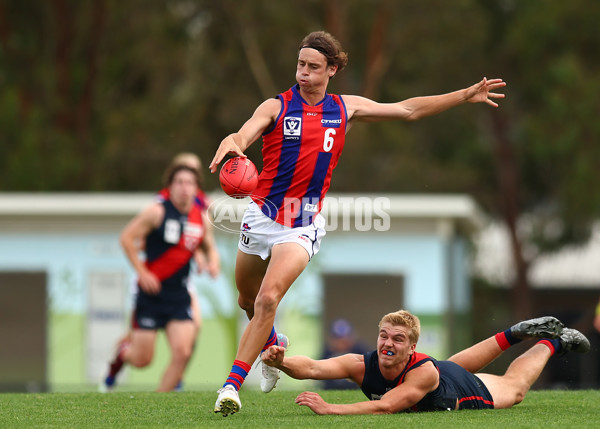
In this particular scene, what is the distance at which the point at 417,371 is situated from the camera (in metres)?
6.91

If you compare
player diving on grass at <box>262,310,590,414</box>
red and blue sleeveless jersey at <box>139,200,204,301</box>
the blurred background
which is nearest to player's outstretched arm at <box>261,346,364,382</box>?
player diving on grass at <box>262,310,590,414</box>

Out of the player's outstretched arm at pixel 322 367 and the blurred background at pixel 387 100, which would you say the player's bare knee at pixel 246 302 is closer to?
the player's outstretched arm at pixel 322 367

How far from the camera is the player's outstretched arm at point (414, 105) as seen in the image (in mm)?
7500

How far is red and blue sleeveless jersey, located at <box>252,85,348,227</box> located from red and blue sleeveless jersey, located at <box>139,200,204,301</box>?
396cm

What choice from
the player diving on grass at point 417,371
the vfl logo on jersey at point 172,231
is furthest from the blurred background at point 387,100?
the player diving on grass at point 417,371

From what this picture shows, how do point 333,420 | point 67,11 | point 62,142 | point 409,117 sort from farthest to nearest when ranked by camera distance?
point 67,11 → point 62,142 → point 409,117 → point 333,420

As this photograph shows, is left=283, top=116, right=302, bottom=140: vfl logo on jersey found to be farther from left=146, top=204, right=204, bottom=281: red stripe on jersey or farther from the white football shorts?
left=146, top=204, right=204, bottom=281: red stripe on jersey

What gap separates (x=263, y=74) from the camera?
2938cm

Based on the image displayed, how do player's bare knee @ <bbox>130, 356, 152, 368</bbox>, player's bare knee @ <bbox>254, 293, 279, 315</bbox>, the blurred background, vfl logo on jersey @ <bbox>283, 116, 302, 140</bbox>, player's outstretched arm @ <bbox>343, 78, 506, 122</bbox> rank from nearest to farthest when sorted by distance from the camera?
player's bare knee @ <bbox>254, 293, 279, 315</bbox>, vfl logo on jersey @ <bbox>283, 116, 302, 140</bbox>, player's outstretched arm @ <bbox>343, 78, 506, 122</bbox>, player's bare knee @ <bbox>130, 356, 152, 368</bbox>, the blurred background

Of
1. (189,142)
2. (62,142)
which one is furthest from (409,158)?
(62,142)

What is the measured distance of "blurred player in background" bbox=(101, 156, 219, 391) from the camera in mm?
10930

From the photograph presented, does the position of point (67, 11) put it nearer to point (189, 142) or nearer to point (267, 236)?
point (189, 142)

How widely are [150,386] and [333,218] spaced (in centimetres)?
429

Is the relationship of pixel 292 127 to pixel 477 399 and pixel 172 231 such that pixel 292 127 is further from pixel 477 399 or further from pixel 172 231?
pixel 172 231
